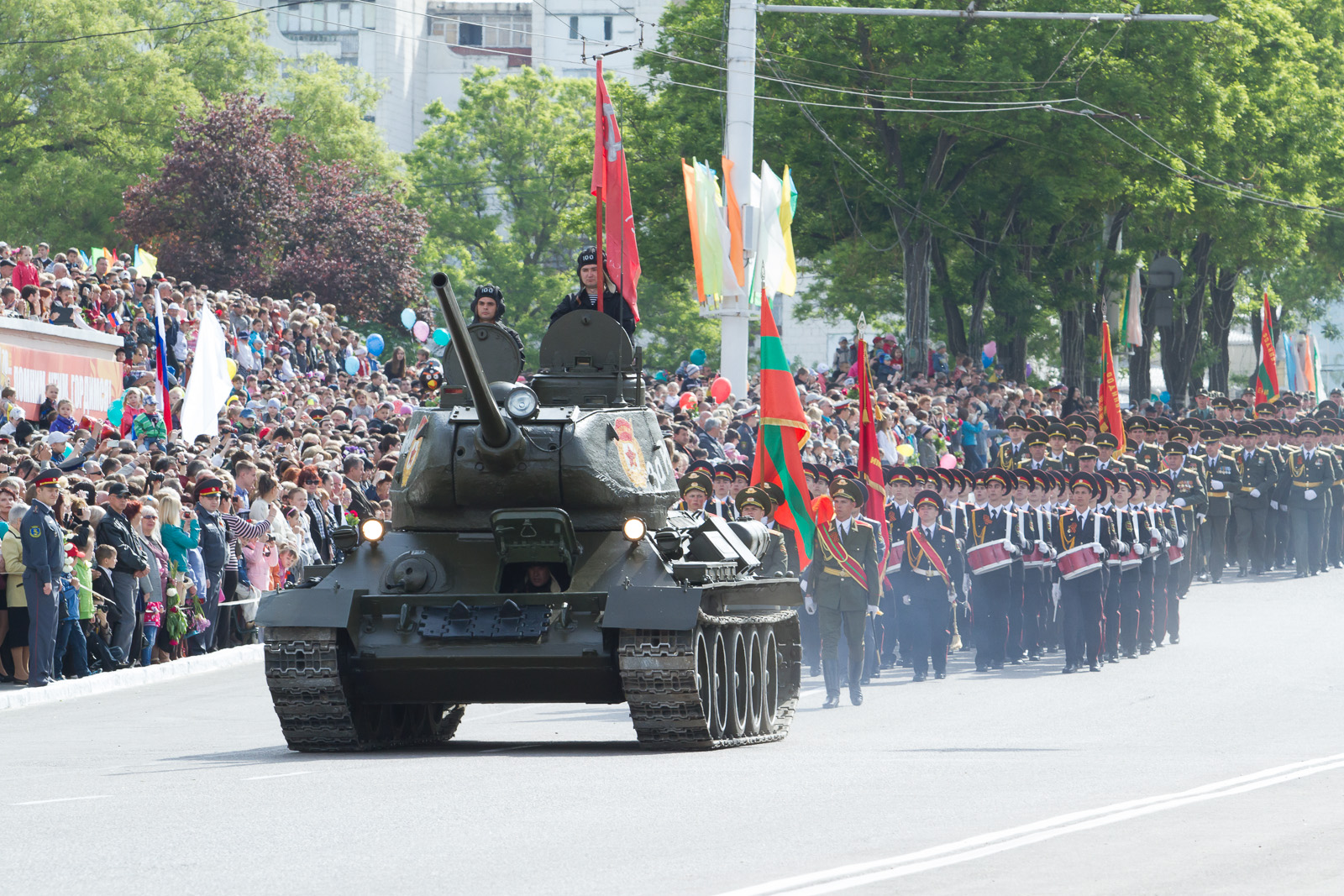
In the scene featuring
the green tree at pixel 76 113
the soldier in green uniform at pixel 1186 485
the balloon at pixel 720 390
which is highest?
the green tree at pixel 76 113

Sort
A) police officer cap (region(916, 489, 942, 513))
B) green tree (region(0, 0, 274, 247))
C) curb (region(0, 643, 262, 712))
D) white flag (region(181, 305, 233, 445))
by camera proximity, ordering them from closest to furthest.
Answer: curb (region(0, 643, 262, 712)), police officer cap (region(916, 489, 942, 513)), white flag (region(181, 305, 233, 445)), green tree (region(0, 0, 274, 247))

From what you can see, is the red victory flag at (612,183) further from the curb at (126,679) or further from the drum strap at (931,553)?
the curb at (126,679)

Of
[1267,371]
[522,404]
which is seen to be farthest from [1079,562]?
[1267,371]

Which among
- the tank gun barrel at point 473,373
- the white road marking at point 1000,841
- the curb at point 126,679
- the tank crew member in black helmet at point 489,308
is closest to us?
the white road marking at point 1000,841

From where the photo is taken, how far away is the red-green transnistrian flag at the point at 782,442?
18.0 meters

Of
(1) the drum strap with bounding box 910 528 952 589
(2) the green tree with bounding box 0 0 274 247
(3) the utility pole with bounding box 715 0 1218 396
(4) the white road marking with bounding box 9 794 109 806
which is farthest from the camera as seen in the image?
(2) the green tree with bounding box 0 0 274 247

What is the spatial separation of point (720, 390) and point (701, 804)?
61.3 feet

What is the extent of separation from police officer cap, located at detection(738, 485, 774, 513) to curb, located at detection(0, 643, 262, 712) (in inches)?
203

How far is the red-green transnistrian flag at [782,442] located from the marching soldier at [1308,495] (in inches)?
458

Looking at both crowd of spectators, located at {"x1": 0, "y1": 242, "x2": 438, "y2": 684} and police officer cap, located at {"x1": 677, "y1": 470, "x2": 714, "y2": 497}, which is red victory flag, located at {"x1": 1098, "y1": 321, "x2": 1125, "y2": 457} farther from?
police officer cap, located at {"x1": 677, "y1": 470, "x2": 714, "y2": 497}

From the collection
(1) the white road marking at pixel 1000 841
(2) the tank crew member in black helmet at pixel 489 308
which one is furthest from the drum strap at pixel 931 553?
(1) the white road marking at pixel 1000 841

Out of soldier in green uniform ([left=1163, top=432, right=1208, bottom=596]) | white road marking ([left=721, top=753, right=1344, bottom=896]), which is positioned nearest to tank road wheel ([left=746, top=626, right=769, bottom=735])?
white road marking ([left=721, top=753, right=1344, bottom=896])

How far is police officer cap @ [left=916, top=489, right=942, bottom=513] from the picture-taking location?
1922cm

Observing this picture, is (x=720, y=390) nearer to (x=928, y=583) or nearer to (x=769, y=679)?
(x=928, y=583)
